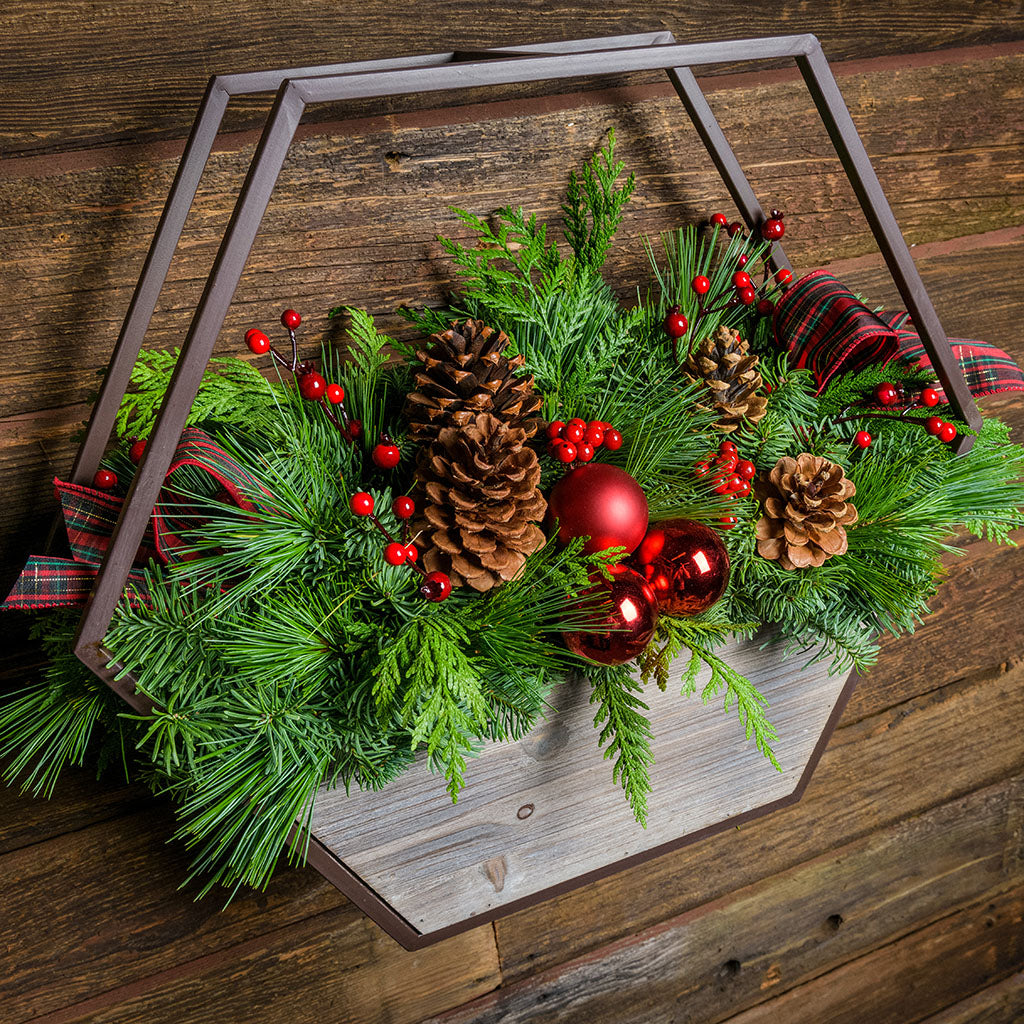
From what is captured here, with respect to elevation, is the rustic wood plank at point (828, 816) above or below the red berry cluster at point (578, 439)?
below

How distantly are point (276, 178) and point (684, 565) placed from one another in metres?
0.30

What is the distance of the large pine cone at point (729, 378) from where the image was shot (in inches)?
21.8

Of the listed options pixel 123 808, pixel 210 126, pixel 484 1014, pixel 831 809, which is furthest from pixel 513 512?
pixel 831 809

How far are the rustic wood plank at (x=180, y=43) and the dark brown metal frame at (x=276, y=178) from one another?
66mm

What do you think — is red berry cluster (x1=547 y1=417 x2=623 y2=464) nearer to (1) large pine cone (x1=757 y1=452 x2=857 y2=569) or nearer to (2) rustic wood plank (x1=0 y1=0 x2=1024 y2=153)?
(1) large pine cone (x1=757 y1=452 x2=857 y2=569)

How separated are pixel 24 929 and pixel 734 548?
57cm

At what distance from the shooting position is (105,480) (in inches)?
18.9

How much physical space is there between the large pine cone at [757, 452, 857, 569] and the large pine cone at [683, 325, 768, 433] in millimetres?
42

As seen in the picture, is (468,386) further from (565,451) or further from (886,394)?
(886,394)

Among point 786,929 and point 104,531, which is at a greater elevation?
point 104,531

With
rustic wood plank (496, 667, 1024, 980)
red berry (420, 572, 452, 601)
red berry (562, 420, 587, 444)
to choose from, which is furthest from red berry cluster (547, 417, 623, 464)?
rustic wood plank (496, 667, 1024, 980)

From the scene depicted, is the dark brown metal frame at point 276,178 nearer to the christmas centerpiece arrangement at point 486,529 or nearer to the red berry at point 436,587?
the christmas centerpiece arrangement at point 486,529

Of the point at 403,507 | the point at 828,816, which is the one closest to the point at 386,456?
the point at 403,507

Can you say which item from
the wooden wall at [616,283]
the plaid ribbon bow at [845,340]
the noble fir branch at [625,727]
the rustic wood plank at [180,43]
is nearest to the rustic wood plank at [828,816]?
the wooden wall at [616,283]
